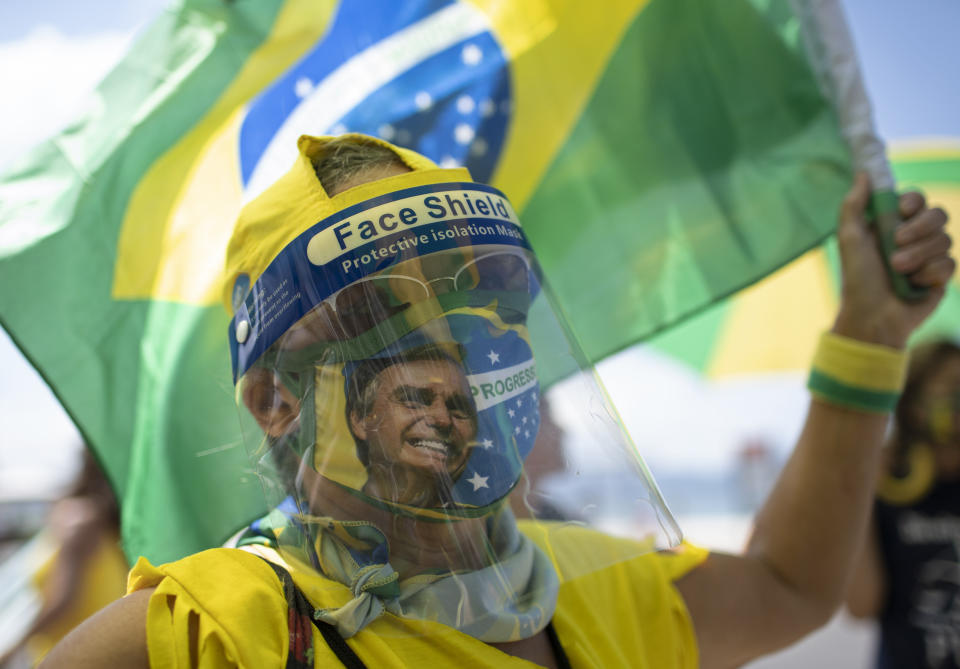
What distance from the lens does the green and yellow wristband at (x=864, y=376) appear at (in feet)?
5.44

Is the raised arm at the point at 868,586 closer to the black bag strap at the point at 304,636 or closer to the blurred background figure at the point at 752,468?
the black bag strap at the point at 304,636

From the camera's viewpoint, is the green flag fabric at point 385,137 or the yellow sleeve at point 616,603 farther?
the green flag fabric at point 385,137

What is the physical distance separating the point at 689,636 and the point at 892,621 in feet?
6.53

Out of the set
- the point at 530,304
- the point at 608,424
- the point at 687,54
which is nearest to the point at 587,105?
the point at 687,54

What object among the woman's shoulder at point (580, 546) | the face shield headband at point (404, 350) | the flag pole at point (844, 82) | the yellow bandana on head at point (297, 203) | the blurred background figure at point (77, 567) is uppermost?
the yellow bandana on head at point (297, 203)

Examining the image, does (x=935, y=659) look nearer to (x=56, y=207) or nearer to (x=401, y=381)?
(x=401, y=381)

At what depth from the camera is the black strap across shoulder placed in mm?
1039

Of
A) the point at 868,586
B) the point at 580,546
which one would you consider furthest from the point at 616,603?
the point at 868,586

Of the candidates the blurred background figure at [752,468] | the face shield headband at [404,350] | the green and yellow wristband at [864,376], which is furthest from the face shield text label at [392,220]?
the blurred background figure at [752,468]

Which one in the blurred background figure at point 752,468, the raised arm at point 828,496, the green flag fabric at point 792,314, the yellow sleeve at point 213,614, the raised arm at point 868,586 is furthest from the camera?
the blurred background figure at point 752,468

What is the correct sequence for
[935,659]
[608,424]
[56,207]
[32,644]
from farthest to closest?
[32,644] → [935,659] → [56,207] → [608,424]

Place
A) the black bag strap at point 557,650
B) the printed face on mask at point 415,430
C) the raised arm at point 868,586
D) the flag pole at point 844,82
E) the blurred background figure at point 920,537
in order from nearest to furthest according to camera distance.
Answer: the printed face on mask at point 415,430
the black bag strap at point 557,650
the flag pole at point 844,82
the blurred background figure at point 920,537
the raised arm at point 868,586

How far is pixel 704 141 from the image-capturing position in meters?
2.19

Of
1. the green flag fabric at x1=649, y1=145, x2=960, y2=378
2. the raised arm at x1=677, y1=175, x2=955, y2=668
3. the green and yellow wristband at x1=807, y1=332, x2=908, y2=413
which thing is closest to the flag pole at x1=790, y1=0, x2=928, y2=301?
the raised arm at x1=677, y1=175, x2=955, y2=668
